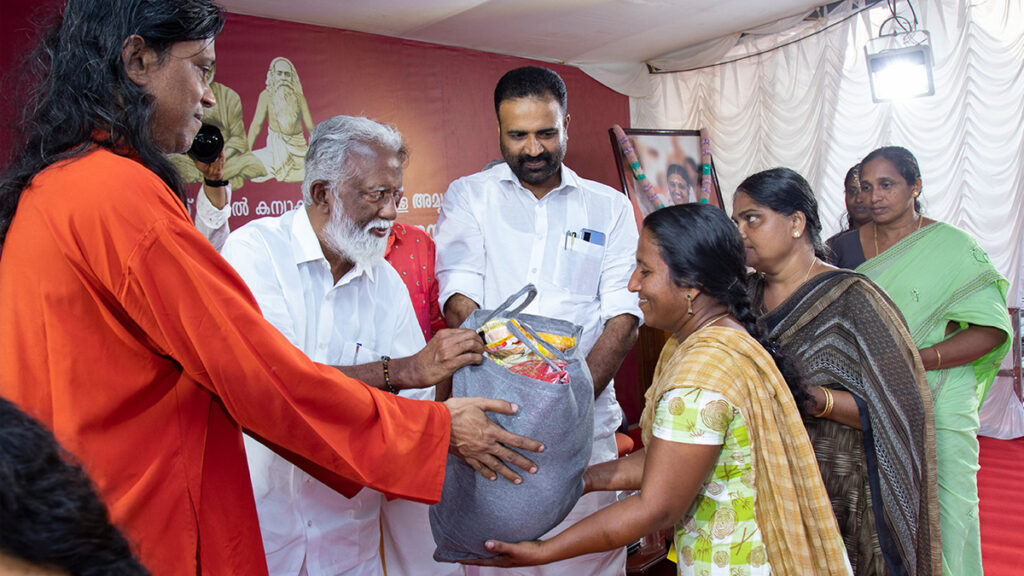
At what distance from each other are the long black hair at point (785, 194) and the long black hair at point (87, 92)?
74.5 inches

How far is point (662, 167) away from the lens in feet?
20.9

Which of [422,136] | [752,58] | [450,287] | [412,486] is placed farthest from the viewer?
[752,58]

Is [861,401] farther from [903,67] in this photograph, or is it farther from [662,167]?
[662,167]

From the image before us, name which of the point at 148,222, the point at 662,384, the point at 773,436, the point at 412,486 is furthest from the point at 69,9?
the point at 773,436

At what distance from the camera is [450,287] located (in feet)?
8.79

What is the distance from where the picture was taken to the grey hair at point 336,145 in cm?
210

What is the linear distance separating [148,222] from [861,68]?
6175mm

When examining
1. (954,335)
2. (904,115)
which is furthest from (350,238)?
(904,115)

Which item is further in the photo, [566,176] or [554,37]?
[554,37]

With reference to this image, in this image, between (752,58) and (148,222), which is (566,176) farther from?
(752,58)

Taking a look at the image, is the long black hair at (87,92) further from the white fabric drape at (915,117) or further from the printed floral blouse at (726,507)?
the white fabric drape at (915,117)

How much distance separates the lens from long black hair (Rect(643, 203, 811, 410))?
6.07 ft

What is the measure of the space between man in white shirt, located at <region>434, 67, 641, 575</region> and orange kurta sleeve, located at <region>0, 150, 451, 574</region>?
4.46 feet

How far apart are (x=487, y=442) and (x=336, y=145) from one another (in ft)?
3.56
